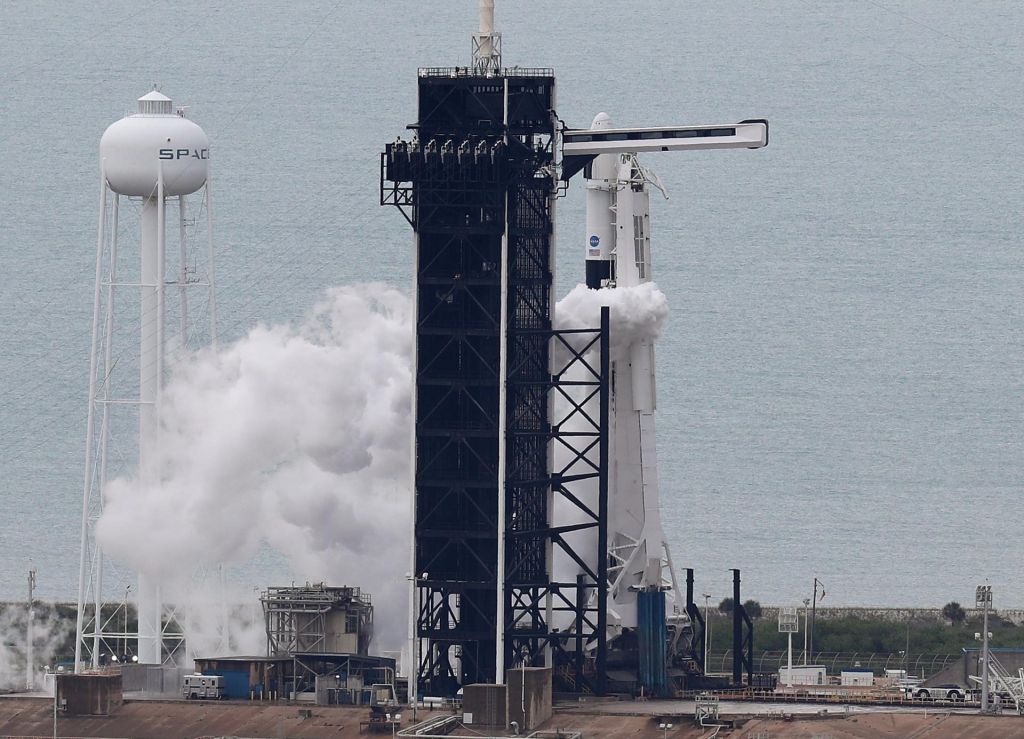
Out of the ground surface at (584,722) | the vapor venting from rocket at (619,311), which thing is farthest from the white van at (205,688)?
the vapor venting from rocket at (619,311)

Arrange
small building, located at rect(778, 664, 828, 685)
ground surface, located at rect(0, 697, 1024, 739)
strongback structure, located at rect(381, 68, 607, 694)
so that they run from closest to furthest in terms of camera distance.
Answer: ground surface, located at rect(0, 697, 1024, 739), strongback structure, located at rect(381, 68, 607, 694), small building, located at rect(778, 664, 828, 685)

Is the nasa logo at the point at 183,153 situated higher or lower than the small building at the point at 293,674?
higher

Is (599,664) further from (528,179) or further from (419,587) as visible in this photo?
(528,179)

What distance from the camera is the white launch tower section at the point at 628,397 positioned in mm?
118875

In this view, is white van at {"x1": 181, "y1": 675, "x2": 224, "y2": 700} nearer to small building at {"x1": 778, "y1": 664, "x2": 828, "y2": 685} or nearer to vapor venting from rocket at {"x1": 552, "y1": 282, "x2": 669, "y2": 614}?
vapor venting from rocket at {"x1": 552, "y1": 282, "x2": 669, "y2": 614}

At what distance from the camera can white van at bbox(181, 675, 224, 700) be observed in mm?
114250

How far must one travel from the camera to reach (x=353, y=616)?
383 feet

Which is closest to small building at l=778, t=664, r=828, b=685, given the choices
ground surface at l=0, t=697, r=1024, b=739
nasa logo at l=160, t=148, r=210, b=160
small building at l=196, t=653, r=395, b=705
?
ground surface at l=0, t=697, r=1024, b=739

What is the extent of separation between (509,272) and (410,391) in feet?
23.5

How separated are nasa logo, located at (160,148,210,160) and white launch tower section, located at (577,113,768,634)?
52.3 ft

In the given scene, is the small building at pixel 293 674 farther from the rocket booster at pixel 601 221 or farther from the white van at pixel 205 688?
the rocket booster at pixel 601 221

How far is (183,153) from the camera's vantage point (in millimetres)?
126562

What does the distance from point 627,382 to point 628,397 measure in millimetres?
519

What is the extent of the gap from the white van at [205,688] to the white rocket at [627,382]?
14302 mm
